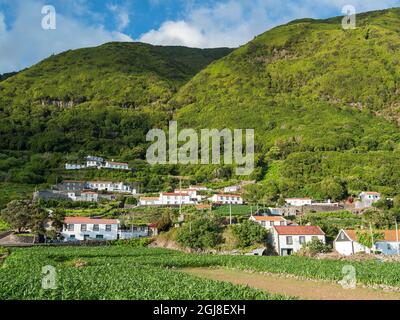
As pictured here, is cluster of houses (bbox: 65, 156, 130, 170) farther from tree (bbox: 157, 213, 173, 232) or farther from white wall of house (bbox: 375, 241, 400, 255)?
white wall of house (bbox: 375, 241, 400, 255)

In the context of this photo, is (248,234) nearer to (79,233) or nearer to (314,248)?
(314,248)

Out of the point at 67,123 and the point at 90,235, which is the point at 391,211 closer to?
the point at 90,235

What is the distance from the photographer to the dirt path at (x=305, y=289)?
77.6 feet

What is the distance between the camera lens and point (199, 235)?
2340 inches

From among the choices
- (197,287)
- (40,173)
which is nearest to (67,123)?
(40,173)

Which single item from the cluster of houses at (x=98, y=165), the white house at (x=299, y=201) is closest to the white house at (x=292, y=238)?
the white house at (x=299, y=201)

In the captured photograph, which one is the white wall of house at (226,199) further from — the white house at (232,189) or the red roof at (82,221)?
the red roof at (82,221)

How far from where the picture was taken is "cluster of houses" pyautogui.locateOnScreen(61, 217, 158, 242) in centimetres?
6988

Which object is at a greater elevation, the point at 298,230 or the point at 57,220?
the point at 57,220

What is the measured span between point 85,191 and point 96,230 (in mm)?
30764

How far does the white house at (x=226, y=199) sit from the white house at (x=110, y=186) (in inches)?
905

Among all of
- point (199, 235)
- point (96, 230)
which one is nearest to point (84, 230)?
point (96, 230)

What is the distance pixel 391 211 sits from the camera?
74312 millimetres
